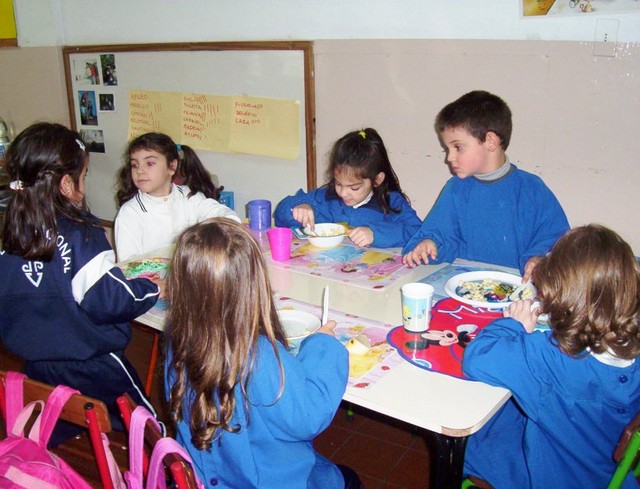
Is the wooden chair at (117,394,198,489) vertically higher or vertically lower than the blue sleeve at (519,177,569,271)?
lower

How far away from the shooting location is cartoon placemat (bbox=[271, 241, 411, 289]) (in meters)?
1.90

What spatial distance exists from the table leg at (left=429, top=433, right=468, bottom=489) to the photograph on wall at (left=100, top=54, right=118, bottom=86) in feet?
10.3

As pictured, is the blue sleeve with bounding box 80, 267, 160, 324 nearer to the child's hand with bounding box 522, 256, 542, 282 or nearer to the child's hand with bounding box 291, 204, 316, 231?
the child's hand with bounding box 291, 204, 316, 231

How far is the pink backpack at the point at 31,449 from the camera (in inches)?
45.1

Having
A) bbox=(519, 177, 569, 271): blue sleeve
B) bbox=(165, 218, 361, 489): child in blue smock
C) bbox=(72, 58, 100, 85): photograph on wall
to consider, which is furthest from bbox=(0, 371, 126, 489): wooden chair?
bbox=(72, 58, 100, 85): photograph on wall

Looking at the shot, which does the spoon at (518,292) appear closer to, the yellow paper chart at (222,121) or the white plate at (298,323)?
the white plate at (298,323)

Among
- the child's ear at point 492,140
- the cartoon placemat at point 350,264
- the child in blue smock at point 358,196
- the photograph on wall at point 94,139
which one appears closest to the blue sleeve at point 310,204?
the child in blue smock at point 358,196

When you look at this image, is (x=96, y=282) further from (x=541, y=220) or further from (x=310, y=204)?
(x=541, y=220)

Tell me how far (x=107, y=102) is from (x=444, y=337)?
2998 millimetres

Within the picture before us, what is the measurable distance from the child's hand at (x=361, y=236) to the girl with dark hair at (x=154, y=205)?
53cm

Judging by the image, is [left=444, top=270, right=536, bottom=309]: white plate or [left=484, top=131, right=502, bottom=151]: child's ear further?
[left=484, top=131, right=502, bottom=151]: child's ear

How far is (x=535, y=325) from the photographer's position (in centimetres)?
151

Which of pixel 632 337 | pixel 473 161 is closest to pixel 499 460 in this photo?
pixel 632 337

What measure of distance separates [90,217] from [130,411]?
708 millimetres
